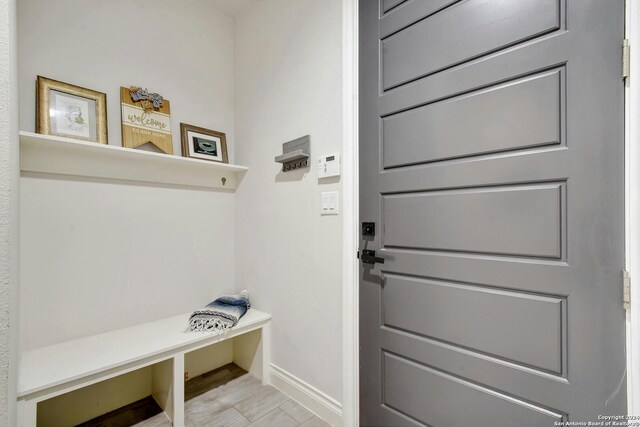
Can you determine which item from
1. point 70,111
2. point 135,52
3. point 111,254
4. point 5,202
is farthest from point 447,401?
point 135,52

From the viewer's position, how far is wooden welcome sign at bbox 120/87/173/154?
1755 mm

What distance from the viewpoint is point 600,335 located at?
875 millimetres

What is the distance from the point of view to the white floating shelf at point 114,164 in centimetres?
146

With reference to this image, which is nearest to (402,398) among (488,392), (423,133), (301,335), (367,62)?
(488,392)

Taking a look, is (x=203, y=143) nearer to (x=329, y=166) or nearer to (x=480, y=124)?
(x=329, y=166)

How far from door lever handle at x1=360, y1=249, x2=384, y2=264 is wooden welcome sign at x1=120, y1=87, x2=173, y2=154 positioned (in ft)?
4.82

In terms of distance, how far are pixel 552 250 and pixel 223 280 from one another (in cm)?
203

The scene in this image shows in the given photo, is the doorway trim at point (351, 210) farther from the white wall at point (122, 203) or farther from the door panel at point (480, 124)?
the white wall at point (122, 203)

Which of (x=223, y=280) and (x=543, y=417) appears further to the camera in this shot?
(x=223, y=280)

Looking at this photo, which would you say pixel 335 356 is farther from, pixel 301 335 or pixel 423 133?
pixel 423 133

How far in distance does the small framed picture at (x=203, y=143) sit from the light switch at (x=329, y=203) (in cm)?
100

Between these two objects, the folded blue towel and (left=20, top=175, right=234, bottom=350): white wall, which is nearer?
(left=20, top=175, right=234, bottom=350): white wall

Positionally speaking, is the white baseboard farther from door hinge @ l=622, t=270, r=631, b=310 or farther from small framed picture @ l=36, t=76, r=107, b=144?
small framed picture @ l=36, t=76, r=107, b=144

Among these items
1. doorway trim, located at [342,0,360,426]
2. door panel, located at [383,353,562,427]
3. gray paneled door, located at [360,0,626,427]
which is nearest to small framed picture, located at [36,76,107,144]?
doorway trim, located at [342,0,360,426]
